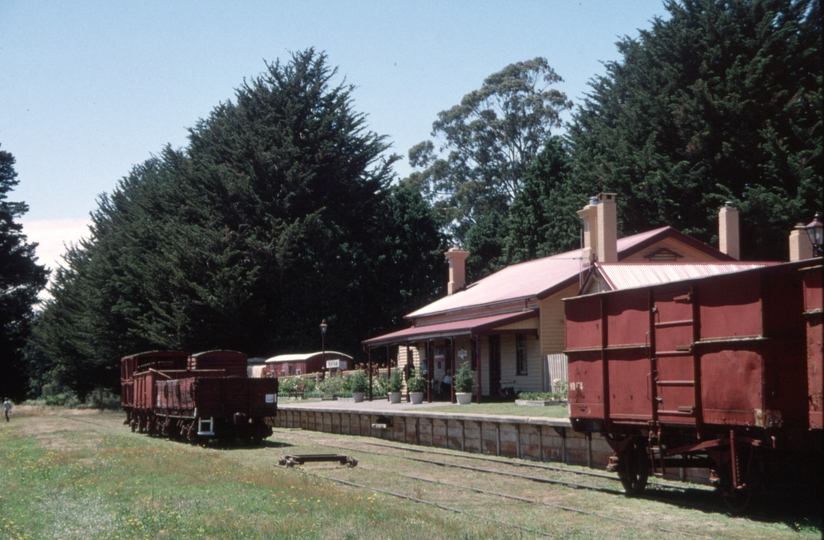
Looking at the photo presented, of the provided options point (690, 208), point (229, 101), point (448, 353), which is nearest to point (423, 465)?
point (448, 353)

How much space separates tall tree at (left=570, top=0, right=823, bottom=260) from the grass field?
76.7 ft

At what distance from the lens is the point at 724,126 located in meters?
38.9

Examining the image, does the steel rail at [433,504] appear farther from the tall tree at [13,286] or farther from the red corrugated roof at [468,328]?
the tall tree at [13,286]

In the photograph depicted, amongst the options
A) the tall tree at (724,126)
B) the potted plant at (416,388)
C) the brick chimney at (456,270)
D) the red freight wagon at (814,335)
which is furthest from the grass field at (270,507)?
the brick chimney at (456,270)

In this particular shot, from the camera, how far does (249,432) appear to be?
2586cm

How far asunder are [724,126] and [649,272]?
17352mm

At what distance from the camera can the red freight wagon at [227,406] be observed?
81.4 feet

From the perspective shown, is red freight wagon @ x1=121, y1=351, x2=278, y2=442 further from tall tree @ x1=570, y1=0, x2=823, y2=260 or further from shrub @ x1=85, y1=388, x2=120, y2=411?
shrub @ x1=85, y1=388, x2=120, y2=411

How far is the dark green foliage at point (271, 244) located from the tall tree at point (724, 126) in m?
17.2

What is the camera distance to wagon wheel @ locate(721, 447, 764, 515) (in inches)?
436

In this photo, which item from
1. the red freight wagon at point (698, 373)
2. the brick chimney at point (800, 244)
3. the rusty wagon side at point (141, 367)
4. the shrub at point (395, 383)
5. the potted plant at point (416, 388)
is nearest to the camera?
the red freight wagon at point (698, 373)

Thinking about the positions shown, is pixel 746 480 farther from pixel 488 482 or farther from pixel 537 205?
pixel 537 205

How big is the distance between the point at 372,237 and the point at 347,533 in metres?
47.3

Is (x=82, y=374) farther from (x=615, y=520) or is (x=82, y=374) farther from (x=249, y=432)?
(x=615, y=520)
